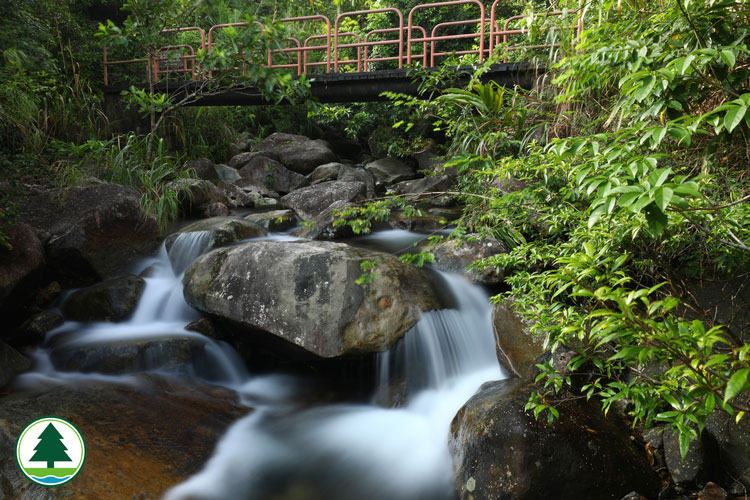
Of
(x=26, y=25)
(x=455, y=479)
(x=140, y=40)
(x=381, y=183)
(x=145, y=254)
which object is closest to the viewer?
(x=455, y=479)

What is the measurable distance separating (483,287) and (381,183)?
23.3 feet

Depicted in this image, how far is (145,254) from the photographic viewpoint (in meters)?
6.40

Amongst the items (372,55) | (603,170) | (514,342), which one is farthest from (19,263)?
(372,55)

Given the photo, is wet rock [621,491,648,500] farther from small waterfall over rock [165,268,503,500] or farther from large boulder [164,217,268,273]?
large boulder [164,217,268,273]

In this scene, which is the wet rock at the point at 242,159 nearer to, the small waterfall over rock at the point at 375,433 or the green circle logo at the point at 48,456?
the small waterfall over rock at the point at 375,433

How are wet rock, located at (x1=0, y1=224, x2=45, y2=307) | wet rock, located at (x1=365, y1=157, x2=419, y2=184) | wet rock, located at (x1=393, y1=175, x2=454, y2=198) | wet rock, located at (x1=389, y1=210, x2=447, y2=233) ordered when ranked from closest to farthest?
wet rock, located at (x1=0, y1=224, x2=45, y2=307), wet rock, located at (x1=389, y1=210, x2=447, y2=233), wet rock, located at (x1=393, y1=175, x2=454, y2=198), wet rock, located at (x1=365, y1=157, x2=419, y2=184)

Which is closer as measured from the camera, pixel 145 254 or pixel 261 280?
pixel 261 280

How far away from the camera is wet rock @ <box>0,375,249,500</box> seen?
9.03 feet

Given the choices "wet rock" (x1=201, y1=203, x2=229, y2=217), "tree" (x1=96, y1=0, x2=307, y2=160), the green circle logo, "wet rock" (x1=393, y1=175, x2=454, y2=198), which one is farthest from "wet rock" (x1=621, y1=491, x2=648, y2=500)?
"wet rock" (x1=201, y1=203, x2=229, y2=217)

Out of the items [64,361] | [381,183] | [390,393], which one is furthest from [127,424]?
[381,183]

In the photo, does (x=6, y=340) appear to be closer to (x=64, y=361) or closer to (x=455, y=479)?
(x=64, y=361)

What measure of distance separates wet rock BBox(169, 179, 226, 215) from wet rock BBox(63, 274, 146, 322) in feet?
9.24

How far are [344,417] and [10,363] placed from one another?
9.76 feet

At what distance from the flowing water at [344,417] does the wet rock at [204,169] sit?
5.37m
